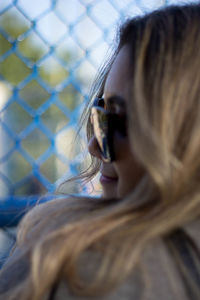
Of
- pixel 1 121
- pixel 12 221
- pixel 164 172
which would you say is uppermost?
pixel 1 121

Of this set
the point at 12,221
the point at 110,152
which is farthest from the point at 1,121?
the point at 110,152

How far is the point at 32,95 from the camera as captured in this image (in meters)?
1.44

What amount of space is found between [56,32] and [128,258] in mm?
1076

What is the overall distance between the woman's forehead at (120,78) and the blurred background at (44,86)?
55cm

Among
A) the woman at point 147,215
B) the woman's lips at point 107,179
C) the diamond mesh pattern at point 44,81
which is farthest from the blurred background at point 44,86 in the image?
the woman at point 147,215

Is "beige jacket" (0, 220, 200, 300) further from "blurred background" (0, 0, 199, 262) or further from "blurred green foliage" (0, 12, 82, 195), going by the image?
"blurred green foliage" (0, 12, 82, 195)

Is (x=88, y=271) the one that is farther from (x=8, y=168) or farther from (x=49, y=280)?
(x=8, y=168)

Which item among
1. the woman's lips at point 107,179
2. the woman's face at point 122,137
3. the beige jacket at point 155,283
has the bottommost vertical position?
the beige jacket at point 155,283

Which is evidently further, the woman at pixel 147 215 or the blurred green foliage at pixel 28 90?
the blurred green foliage at pixel 28 90

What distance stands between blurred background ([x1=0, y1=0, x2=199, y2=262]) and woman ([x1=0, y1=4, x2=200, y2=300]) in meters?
0.63

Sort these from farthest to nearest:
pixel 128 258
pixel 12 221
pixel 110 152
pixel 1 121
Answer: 1. pixel 1 121
2. pixel 12 221
3. pixel 110 152
4. pixel 128 258

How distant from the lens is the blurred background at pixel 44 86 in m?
1.35

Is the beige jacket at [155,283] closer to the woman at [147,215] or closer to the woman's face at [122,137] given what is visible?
the woman at [147,215]

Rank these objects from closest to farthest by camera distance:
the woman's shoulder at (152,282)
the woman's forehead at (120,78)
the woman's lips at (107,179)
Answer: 1. the woman's shoulder at (152,282)
2. the woman's forehead at (120,78)
3. the woman's lips at (107,179)
